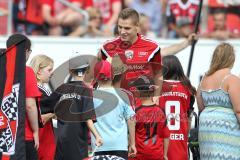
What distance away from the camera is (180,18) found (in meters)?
15.3

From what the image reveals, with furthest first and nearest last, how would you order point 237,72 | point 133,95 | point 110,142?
1. point 237,72
2. point 133,95
3. point 110,142

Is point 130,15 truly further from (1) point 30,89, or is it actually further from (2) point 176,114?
(1) point 30,89

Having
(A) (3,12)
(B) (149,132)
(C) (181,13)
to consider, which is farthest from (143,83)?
(A) (3,12)

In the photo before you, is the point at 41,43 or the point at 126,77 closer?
the point at 126,77

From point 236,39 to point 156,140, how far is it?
604 centimetres

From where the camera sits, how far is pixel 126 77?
10.0 meters

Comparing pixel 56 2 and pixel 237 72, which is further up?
pixel 56 2

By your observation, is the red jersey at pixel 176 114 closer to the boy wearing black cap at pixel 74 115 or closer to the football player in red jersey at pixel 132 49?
the football player in red jersey at pixel 132 49

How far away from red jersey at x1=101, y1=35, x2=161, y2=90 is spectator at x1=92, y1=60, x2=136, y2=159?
2.84 feet

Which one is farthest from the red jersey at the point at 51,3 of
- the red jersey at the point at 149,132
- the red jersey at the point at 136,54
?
the red jersey at the point at 149,132

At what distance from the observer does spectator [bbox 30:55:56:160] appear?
9758 millimetres

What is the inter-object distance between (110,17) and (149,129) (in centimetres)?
594

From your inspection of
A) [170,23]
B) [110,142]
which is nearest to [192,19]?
[170,23]

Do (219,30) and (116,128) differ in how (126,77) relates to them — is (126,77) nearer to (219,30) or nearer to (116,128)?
(116,128)
